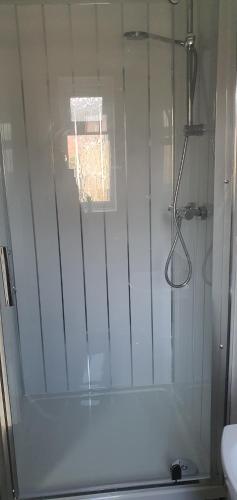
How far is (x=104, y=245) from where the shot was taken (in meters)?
2.14

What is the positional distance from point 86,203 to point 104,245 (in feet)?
0.80

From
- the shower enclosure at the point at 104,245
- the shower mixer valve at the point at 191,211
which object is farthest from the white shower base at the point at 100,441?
the shower mixer valve at the point at 191,211

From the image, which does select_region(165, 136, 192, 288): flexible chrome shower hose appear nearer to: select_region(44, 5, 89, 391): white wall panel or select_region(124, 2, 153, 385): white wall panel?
select_region(124, 2, 153, 385): white wall panel

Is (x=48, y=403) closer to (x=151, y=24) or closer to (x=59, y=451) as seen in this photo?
(x=59, y=451)

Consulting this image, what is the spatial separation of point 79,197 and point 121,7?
899 mm

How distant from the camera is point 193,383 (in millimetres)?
1877

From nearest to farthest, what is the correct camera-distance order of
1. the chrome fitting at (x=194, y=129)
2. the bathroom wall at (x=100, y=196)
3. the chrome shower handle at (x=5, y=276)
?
the chrome shower handle at (x=5, y=276)
the chrome fitting at (x=194, y=129)
the bathroom wall at (x=100, y=196)

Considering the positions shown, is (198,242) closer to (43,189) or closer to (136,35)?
(43,189)

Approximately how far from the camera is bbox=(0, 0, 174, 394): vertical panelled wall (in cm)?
188

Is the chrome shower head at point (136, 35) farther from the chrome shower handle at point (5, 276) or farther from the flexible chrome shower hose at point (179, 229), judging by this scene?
the chrome shower handle at point (5, 276)

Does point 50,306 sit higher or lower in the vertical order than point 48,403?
higher

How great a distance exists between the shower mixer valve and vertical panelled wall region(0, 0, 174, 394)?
0.47ft

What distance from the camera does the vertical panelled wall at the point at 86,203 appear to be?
188 centimetres

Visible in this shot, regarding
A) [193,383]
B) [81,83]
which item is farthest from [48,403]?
[81,83]
